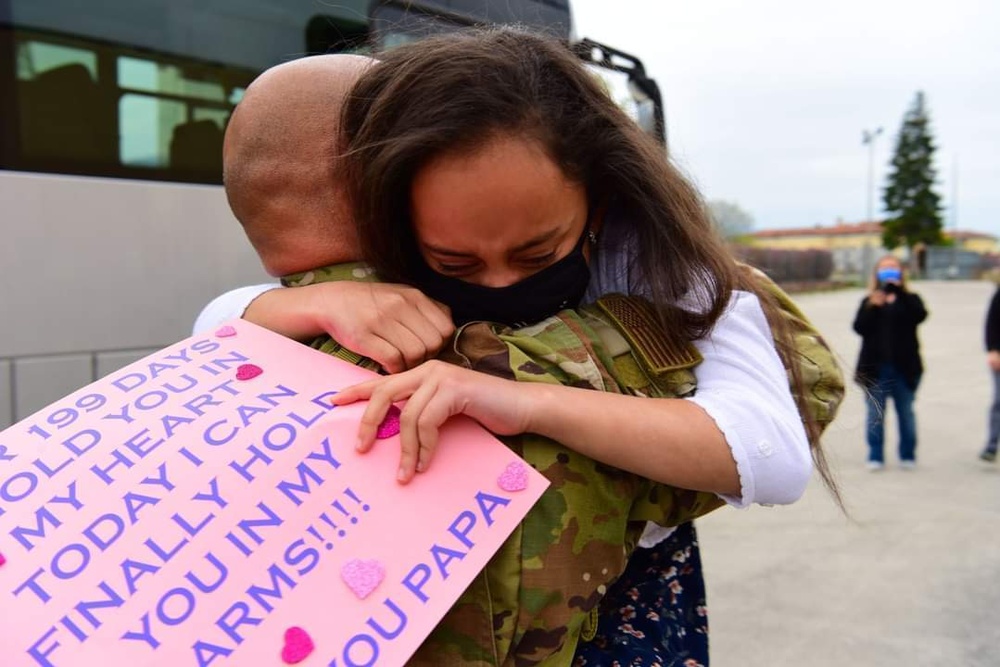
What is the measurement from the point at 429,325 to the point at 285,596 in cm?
37

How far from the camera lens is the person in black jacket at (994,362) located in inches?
227

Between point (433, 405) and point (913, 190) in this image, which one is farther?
point (913, 190)

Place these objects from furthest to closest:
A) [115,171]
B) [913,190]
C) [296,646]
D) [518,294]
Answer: [913,190] → [115,171] → [518,294] → [296,646]

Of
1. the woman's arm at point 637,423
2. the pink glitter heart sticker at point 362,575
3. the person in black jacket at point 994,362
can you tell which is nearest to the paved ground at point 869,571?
the person in black jacket at point 994,362

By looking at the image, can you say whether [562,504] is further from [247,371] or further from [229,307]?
[229,307]

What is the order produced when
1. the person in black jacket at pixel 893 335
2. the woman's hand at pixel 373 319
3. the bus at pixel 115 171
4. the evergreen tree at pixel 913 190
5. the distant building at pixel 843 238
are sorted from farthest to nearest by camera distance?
the distant building at pixel 843 238 < the evergreen tree at pixel 913 190 < the person in black jacket at pixel 893 335 < the bus at pixel 115 171 < the woman's hand at pixel 373 319

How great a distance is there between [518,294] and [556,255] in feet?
0.24

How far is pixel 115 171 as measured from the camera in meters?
2.71

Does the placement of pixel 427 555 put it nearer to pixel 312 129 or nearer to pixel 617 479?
pixel 617 479

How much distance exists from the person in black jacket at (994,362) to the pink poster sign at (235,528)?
6004 millimetres

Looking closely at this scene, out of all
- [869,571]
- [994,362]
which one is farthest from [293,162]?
[994,362]

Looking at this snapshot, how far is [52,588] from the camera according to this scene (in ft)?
2.61

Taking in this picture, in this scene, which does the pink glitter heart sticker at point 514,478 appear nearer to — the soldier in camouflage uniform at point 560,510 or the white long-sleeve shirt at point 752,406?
the soldier in camouflage uniform at point 560,510

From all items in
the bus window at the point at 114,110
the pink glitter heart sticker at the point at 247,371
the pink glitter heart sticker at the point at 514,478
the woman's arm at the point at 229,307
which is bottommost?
the pink glitter heart sticker at the point at 514,478
